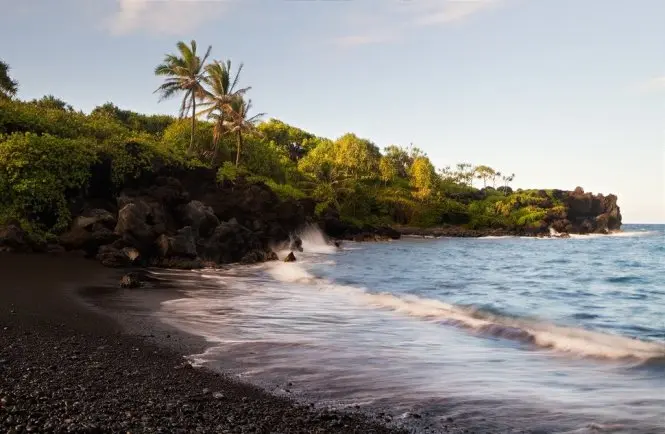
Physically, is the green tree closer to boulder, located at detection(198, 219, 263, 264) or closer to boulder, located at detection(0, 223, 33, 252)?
boulder, located at detection(198, 219, 263, 264)

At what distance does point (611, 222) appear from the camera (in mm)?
104562

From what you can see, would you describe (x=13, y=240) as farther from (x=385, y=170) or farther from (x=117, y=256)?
(x=385, y=170)

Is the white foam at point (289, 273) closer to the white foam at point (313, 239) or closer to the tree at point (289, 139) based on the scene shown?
the white foam at point (313, 239)

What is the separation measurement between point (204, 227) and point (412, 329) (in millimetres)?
16901

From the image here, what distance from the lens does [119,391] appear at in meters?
5.21

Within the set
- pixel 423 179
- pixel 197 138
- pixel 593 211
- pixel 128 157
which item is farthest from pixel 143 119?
pixel 593 211

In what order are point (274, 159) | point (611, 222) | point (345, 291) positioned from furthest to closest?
point (611, 222) → point (274, 159) → point (345, 291)

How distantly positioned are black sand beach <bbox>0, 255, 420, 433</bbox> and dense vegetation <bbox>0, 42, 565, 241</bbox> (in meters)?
14.4

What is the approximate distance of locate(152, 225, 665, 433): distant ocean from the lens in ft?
18.6

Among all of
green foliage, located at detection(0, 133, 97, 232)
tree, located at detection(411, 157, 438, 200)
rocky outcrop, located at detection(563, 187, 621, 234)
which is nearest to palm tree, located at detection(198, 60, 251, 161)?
green foliage, located at detection(0, 133, 97, 232)

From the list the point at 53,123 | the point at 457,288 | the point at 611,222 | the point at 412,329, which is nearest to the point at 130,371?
the point at 412,329

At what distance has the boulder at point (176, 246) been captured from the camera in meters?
20.1

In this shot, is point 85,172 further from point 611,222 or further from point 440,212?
point 611,222

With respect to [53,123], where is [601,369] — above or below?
below
